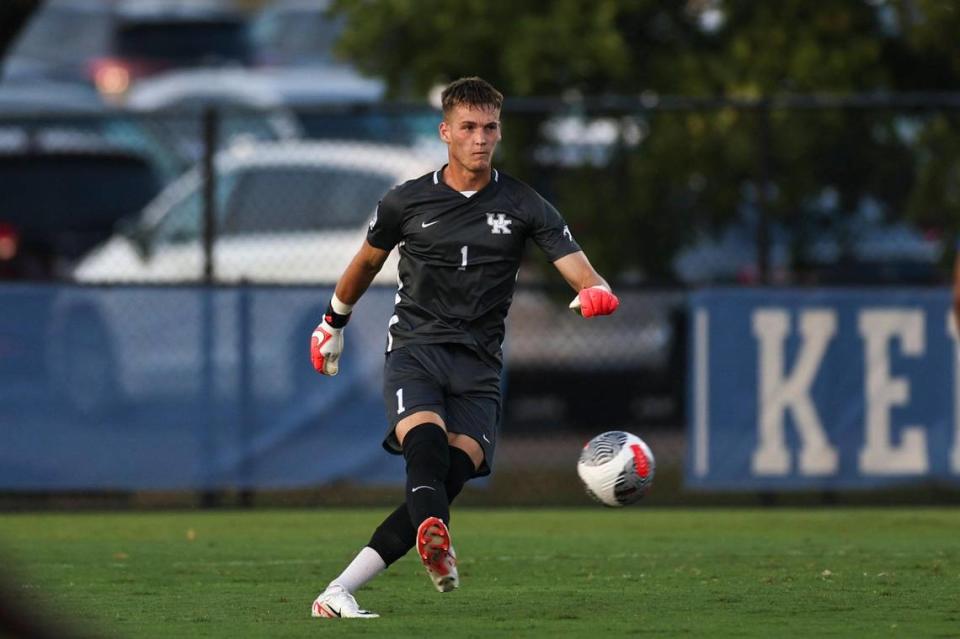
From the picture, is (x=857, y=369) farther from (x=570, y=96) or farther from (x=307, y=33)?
(x=307, y=33)

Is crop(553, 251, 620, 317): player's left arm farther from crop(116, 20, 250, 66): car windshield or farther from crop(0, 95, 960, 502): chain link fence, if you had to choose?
crop(116, 20, 250, 66): car windshield

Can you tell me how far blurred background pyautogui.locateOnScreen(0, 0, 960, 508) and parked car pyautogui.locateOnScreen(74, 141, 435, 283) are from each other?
0.02 meters

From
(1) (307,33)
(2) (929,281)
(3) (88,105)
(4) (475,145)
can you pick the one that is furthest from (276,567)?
(1) (307,33)

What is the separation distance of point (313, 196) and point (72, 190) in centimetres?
280

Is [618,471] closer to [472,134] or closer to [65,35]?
[472,134]

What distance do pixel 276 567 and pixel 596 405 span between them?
465 centimetres

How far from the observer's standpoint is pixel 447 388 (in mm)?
8320

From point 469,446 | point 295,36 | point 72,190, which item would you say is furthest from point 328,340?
point 295,36

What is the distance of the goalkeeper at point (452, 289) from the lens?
26.7ft

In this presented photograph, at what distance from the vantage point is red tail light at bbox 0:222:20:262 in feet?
53.0

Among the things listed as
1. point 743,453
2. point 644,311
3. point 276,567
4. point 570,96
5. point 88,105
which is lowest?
point 276,567

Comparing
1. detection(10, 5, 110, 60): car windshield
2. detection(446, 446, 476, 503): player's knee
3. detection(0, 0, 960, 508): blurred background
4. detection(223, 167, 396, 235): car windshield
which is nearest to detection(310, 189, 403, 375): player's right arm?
detection(446, 446, 476, 503): player's knee

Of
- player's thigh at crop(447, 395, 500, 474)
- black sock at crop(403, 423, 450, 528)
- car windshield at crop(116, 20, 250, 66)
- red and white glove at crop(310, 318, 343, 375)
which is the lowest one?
black sock at crop(403, 423, 450, 528)

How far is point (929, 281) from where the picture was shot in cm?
1509
